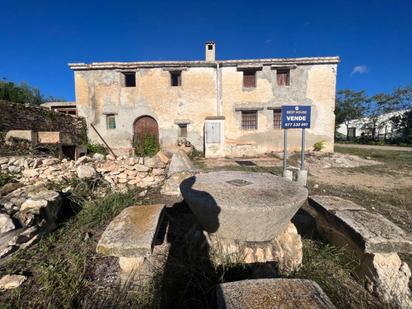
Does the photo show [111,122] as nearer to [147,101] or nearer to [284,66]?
[147,101]

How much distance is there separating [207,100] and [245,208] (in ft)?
32.2

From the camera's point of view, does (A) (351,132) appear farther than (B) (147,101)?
Yes

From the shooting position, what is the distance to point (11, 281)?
1826 mm

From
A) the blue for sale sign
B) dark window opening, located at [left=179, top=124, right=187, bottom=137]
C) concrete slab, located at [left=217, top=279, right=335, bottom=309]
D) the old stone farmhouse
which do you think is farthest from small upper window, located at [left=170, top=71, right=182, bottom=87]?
concrete slab, located at [left=217, top=279, right=335, bottom=309]

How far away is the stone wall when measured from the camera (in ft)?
22.2

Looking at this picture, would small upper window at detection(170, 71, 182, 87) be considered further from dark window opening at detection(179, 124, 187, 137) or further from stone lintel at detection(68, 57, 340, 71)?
dark window opening at detection(179, 124, 187, 137)

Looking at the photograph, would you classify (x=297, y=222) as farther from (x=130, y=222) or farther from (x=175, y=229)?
(x=130, y=222)

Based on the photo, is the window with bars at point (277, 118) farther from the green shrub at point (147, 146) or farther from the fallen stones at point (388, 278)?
the fallen stones at point (388, 278)

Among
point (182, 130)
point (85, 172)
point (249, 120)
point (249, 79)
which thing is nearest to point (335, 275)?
point (85, 172)

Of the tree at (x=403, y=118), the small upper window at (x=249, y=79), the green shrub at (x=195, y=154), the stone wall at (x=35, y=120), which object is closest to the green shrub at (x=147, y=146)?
the green shrub at (x=195, y=154)

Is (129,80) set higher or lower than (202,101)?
higher

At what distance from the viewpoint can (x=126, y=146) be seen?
10938mm

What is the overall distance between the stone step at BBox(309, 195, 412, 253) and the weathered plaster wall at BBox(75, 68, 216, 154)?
8.99 meters

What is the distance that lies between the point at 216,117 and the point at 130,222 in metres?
8.81
